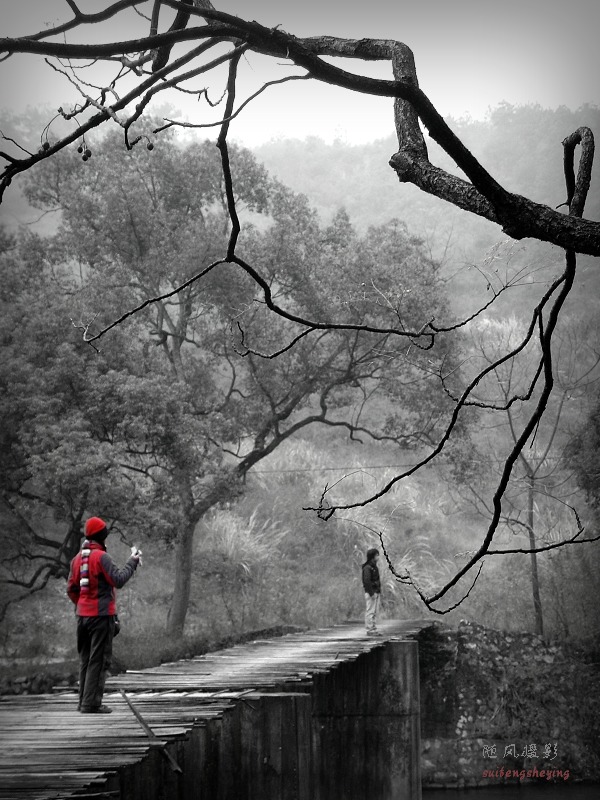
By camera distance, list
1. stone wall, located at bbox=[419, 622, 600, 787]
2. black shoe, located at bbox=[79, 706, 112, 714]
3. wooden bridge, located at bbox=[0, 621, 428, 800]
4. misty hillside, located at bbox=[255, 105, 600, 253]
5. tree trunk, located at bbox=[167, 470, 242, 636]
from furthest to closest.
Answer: misty hillside, located at bbox=[255, 105, 600, 253], tree trunk, located at bbox=[167, 470, 242, 636], stone wall, located at bbox=[419, 622, 600, 787], black shoe, located at bbox=[79, 706, 112, 714], wooden bridge, located at bbox=[0, 621, 428, 800]

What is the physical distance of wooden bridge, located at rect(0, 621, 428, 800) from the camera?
506cm

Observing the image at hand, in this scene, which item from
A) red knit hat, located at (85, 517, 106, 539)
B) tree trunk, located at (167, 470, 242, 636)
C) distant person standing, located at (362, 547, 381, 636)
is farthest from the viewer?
tree trunk, located at (167, 470, 242, 636)

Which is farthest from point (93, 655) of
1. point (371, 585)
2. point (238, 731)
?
point (371, 585)

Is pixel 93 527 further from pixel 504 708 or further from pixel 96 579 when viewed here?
pixel 504 708

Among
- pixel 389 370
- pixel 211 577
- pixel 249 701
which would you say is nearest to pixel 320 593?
pixel 211 577

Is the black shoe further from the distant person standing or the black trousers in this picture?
the distant person standing

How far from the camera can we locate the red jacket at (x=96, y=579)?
22.6 ft

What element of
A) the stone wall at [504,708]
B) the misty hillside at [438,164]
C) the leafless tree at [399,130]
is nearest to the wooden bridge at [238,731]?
the leafless tree at [399,130]

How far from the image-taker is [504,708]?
19109 mm

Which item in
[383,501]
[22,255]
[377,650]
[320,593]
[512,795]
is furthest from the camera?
[383,501]

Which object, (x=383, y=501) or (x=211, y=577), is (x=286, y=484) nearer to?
(x=383, y=501)

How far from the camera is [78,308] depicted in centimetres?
1841

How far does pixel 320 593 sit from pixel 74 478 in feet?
50.9

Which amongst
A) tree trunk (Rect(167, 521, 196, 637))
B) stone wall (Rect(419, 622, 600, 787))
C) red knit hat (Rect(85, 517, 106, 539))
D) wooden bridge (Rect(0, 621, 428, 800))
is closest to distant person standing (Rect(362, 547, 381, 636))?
wooden bridge (Rect(0, 621, 428, 800))
